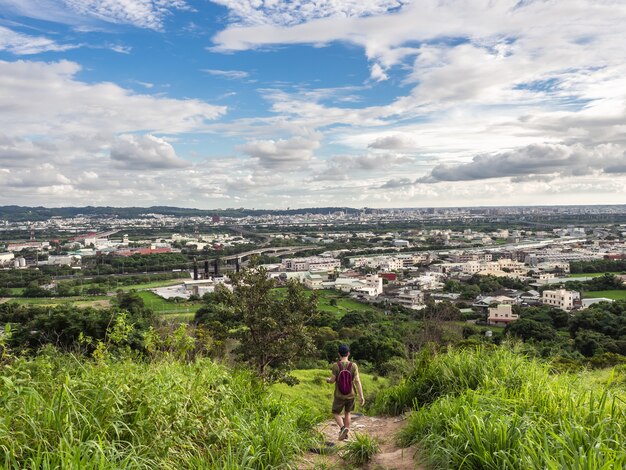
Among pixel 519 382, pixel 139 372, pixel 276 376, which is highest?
pixel 139 372

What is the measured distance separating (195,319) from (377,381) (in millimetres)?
14178

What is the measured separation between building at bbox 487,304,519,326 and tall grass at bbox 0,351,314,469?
2718 centimetres

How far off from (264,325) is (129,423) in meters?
3.45

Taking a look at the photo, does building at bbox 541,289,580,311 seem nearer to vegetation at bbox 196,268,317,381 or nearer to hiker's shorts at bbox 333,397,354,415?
vegetation at bbox 196,268,317,381

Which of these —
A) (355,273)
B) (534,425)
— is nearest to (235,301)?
(534,425)

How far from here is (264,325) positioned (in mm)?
6793

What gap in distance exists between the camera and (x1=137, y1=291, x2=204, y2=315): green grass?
2967cm

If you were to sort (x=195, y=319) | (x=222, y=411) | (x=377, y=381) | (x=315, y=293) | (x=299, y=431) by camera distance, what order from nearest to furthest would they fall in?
(x=222, y=411) < (x=299, y=431) < (x=315, y=293) < (x=377, y=381) < (x=195, y=319)

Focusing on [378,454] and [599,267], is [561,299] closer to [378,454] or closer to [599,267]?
[599,267]

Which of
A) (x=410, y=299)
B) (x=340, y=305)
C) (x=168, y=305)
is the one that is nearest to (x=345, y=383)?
(x=168, y=305)

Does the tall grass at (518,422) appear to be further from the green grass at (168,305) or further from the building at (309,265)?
the building at (309,265)

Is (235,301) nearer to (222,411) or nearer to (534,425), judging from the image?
(222,411)

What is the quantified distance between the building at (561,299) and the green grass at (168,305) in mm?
23977

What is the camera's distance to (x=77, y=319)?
1659 cm
